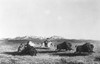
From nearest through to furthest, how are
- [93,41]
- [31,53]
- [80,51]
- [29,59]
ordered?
[29,59] → [31,53] → [80,51] → [93,41]

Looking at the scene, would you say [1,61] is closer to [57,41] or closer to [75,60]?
[75,60]

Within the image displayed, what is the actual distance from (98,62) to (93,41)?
2124cm

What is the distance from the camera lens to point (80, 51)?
3300 cm

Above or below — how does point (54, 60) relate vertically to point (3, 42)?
below

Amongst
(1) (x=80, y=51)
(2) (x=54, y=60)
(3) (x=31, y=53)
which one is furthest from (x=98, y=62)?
(3) (x=31, y=53)

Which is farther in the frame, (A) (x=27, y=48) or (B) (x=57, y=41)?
(B) (x=57, y=41)

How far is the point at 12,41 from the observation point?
53.9 m

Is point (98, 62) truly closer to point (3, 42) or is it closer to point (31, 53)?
point (31, 53)

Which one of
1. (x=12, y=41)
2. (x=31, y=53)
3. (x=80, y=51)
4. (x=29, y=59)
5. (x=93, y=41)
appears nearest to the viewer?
(x=29, y=59)

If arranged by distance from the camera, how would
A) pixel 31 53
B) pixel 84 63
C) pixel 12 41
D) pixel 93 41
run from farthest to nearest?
pixel 12 41
pixel 93 41
pixel 31 53
pixel 84 63

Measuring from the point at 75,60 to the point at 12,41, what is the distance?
30.1 metres

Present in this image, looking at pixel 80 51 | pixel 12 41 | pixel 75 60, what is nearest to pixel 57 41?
pixel 12 41

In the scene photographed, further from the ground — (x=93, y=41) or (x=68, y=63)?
(x=93, y=41)

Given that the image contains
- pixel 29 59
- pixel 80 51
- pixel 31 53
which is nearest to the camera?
pixel 29 59
